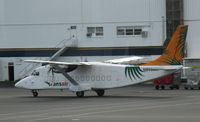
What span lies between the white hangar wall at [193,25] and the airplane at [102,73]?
2826 centimetres

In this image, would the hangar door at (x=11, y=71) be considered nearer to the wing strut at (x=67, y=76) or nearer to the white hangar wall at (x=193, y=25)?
the white hangar wall at (x=193, y=25)

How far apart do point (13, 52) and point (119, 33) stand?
43.1 feet

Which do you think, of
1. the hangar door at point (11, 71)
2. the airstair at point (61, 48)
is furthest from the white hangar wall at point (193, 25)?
the hangar door at point (11, 71)

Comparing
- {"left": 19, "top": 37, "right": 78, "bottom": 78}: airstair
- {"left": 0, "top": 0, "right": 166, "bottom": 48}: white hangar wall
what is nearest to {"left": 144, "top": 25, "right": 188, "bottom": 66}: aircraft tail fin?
{"left": 0, "top": 0, "right": 166, "bottom": 48}: white hangar wall

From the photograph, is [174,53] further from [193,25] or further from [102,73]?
Result: [193,25]

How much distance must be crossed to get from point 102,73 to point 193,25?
3032 centimetres

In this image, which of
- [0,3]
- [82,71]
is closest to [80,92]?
[82,71]

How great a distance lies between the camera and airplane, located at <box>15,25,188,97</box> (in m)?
36.7

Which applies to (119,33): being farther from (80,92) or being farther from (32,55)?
(80,92)

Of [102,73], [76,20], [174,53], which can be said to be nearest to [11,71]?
[76,20]

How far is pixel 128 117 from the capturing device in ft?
70.7

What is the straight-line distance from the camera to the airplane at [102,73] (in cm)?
3669

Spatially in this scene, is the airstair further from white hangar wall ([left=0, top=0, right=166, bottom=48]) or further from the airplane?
the airplane

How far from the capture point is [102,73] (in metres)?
38.2
